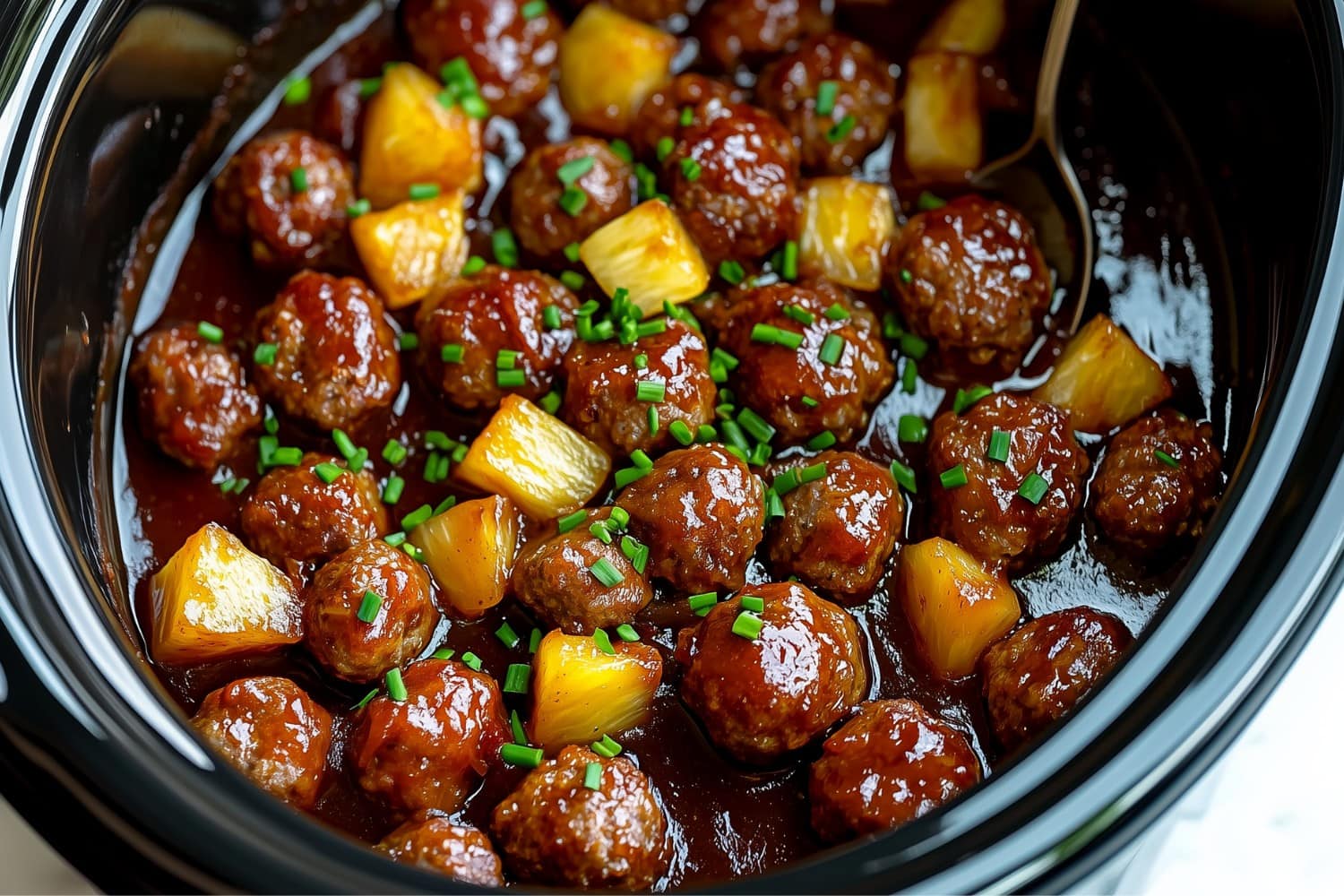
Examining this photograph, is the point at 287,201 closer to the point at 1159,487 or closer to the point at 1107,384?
the point at 1107,384

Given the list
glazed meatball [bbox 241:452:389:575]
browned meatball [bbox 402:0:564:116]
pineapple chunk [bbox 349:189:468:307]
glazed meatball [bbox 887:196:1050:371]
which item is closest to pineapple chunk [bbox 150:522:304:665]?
glazed meatball [bbox 241:452:389:575]

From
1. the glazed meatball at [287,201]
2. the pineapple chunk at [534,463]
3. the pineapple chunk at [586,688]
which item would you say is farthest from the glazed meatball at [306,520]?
the glazed meatball at [287,201]

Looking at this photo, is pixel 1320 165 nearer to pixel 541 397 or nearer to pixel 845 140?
pixel 845 140

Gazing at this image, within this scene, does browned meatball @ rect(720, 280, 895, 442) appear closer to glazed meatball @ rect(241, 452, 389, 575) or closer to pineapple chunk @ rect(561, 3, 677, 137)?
pineapple chunk @ rect(561, 3, 677, 137)

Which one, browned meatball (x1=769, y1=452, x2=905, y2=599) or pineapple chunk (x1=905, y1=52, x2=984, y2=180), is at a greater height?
pineapple chunk (x1=905, y1=52, x2=984, y2=180)

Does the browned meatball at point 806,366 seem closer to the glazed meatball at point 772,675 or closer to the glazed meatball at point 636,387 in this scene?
the glazed meatball at point 636,387

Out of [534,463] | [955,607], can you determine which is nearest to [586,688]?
[534,463]
